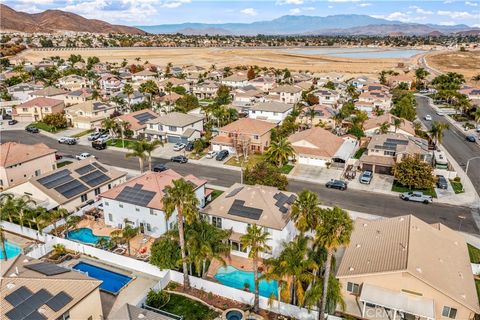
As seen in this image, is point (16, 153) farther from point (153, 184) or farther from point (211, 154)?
point (211, 154)

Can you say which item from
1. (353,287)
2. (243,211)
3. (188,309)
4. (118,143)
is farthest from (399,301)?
(118,143)

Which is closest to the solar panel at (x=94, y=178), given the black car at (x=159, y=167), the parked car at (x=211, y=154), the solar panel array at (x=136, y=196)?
the solar panel array at (x=136, y=196)

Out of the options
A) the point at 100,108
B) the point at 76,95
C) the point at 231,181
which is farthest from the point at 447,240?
the point at 76,95

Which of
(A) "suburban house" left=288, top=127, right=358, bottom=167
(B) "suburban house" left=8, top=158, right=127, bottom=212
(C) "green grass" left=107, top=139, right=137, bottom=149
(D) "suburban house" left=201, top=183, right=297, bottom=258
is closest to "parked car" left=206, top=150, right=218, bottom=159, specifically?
(A) "suburban house" left=288, top=127, right=358, bottom=167

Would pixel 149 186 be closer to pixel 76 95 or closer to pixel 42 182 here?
pixel 42 182

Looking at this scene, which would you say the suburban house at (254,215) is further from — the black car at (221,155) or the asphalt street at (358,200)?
the black car at (221,155)

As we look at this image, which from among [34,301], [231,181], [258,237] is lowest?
[231,181]
